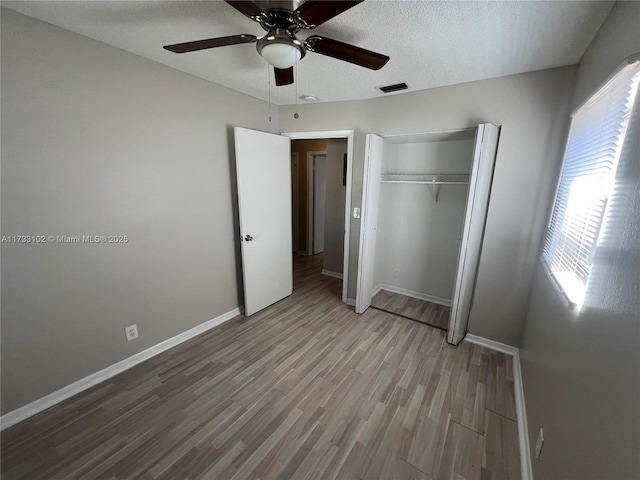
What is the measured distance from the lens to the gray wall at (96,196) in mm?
1491

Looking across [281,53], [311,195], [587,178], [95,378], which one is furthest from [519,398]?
[311,195]

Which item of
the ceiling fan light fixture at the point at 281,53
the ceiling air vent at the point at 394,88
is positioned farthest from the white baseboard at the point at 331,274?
the ceiling fan light fixture at the point at 281,53

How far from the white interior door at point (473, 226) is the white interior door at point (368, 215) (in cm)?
90

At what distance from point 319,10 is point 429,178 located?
7.86 feet

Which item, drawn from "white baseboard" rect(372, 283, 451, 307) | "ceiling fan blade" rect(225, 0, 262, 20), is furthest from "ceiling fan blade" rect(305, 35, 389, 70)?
"white baseboard" rect(372, 283, 451, 307)

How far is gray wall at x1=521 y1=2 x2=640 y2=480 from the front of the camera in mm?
652

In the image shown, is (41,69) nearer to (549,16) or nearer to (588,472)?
(549,16)

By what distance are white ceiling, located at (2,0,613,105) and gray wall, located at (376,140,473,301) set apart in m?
0.96

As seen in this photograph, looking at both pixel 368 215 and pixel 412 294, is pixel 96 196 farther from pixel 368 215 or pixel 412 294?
pixel 412 294

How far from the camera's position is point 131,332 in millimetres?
2061

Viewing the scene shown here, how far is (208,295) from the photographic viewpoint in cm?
260

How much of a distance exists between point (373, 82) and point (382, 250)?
206 centimetres

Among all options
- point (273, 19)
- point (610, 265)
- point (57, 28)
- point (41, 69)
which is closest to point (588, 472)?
point (610, 265)

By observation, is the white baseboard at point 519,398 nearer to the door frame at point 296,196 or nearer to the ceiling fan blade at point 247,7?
the ceiling fan blade at point 247,7
